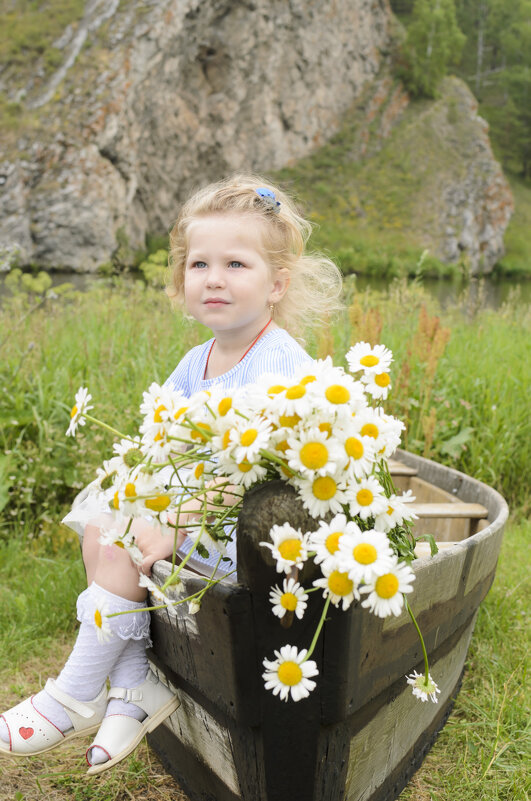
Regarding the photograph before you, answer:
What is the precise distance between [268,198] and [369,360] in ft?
3.05

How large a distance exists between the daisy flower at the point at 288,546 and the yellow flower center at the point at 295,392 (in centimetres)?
19

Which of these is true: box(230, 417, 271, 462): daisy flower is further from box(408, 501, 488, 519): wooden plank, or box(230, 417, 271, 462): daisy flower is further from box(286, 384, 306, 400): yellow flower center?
box(408, 501, 488, 519): wooden plank

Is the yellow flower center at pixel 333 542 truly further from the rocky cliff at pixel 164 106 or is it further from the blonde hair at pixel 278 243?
the rocky cliff at pixel 164 106

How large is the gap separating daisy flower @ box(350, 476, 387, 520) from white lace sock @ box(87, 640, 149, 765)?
2.72 ft

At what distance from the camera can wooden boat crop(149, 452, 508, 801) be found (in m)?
1.07

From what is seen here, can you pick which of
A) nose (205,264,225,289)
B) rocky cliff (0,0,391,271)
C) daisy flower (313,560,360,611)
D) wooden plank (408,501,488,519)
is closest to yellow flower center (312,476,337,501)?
daisy flower (313,560,360,611)

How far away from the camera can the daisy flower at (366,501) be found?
→ 3.07 ft

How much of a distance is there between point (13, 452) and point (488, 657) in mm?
2325

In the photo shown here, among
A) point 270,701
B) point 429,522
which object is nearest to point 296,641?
point 270,701

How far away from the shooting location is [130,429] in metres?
3.29

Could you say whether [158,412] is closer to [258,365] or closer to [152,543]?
[152,543]

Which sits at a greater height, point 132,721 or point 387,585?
point 387,585

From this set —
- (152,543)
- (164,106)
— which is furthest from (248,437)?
(164,106)

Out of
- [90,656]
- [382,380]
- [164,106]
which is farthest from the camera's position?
[164,106]
